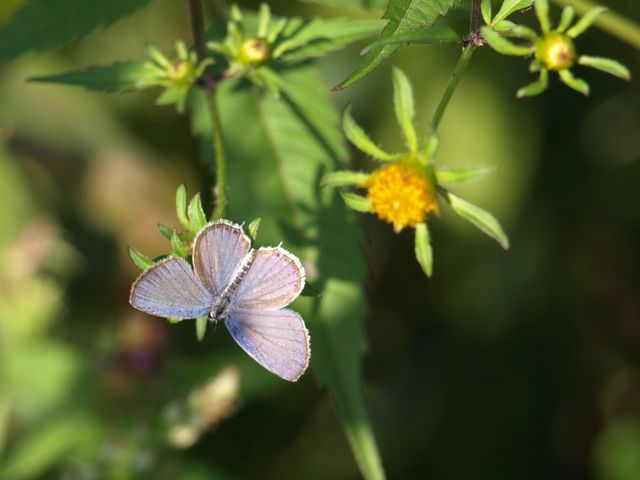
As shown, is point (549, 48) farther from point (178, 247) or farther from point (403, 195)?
point (178, 247)

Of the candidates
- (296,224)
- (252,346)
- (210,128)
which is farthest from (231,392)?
(252,346)

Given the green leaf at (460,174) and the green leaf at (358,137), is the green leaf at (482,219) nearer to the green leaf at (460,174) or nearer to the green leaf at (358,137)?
the green leaf at (460,174)

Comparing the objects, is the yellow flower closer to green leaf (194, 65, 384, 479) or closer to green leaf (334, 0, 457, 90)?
green leaf (194, 65, 384, 479)

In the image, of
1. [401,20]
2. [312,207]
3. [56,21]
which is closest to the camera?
[401,20]

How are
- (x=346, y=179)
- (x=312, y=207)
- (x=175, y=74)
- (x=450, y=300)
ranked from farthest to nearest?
(x=450, y=300) → (x=312, y=207) → (x=175, y=74) → (x=346, y=179)

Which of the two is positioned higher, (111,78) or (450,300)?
(450,300)

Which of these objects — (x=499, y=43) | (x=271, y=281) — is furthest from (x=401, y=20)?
(x=271, y=281)

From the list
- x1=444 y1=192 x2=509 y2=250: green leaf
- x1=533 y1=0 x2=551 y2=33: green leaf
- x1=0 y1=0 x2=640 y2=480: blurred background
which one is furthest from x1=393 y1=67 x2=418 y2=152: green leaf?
x1=0 y1=0 x2=640 y2=480: blurred background
